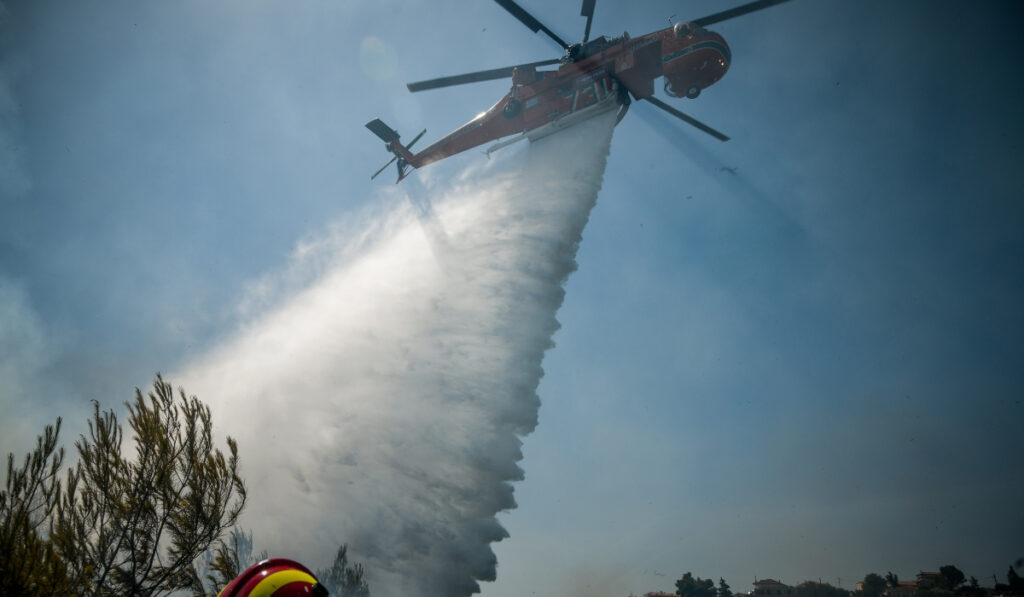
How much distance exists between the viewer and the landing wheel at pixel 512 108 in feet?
62.4

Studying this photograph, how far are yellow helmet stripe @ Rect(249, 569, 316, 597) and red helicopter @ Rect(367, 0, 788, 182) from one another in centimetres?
1738

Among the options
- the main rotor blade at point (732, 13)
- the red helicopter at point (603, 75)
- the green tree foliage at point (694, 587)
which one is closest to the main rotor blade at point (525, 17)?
the red helicopter at point (603, 75)

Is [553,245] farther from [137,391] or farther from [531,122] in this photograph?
[137,391]

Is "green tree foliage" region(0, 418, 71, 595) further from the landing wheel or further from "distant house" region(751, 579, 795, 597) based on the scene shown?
"distant house" region(751, 579, 795, 597)

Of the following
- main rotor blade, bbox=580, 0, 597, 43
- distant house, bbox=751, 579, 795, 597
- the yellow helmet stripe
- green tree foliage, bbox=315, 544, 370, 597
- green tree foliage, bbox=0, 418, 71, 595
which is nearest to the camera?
the yellow helmet stripe

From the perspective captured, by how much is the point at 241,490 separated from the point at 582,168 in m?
13.0

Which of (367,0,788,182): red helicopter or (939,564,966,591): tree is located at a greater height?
(367,0,788,182): red helicopter

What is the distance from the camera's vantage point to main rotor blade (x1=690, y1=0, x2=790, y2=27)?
577 inches

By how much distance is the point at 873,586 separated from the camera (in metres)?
51.7

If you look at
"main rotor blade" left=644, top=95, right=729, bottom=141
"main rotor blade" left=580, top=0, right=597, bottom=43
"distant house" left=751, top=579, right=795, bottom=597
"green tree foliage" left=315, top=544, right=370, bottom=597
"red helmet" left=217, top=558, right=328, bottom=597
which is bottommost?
"distant house" left=751, top=579, right=795, bottom=597

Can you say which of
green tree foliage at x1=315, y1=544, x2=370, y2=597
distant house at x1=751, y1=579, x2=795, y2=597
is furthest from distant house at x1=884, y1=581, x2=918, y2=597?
green tree foliage at x1=315, y1=544, x2=370, y2=597

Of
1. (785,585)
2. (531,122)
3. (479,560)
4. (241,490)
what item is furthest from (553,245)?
(785,585)

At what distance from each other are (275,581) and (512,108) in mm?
18951

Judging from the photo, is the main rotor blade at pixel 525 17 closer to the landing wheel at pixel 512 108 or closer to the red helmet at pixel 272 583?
the landing wheel at pixel 512 108
